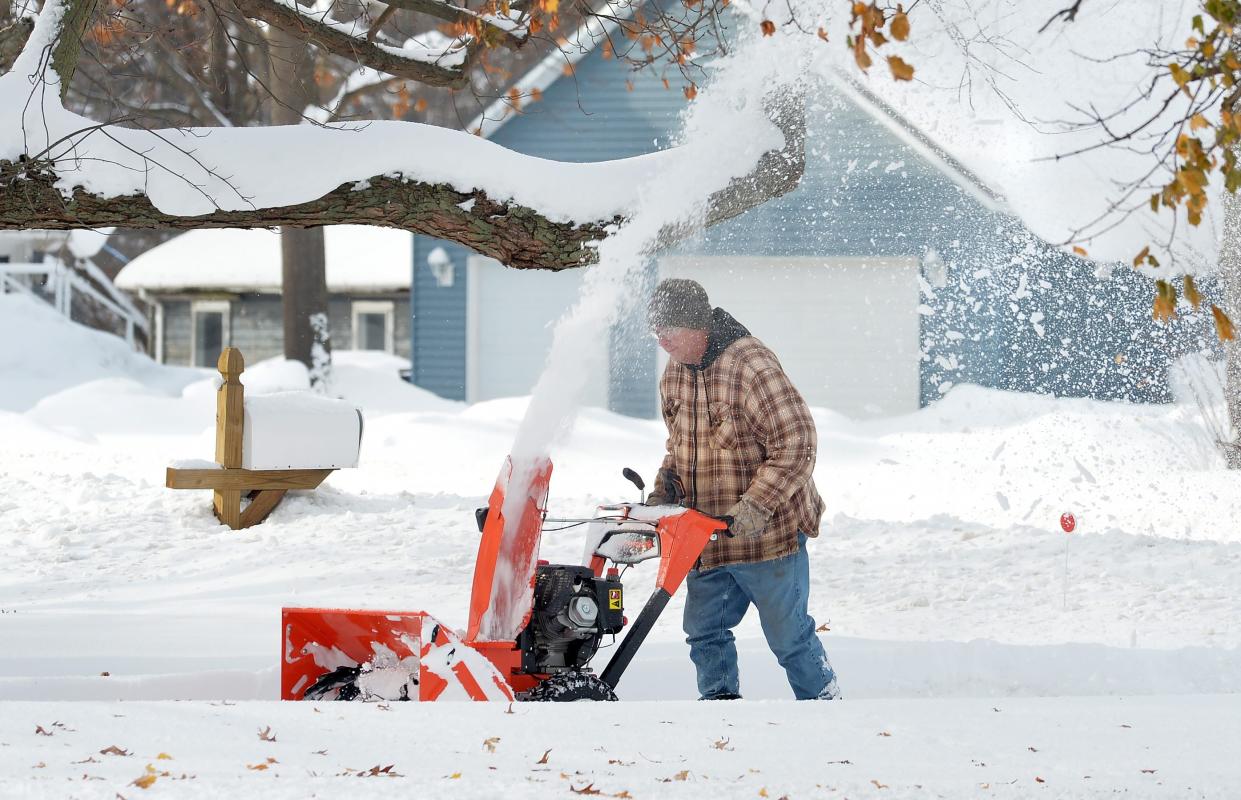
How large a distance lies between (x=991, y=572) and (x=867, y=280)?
8.83 metres

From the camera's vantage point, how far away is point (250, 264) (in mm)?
23375

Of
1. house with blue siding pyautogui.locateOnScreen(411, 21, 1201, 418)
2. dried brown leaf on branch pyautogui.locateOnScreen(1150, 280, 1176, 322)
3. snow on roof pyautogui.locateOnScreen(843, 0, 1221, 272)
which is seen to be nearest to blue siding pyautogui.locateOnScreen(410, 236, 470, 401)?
house with blue siding pyautogui.locateOnScreen(411, 21, 1201, 418)

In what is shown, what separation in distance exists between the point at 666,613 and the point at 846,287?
9890 mm

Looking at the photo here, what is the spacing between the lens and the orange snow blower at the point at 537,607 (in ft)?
13.2

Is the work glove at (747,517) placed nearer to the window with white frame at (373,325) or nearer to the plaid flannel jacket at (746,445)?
the plaid flannel jacket at (746,445)

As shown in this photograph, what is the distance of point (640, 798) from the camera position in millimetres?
2643

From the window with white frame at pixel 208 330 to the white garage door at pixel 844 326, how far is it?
38.2ft

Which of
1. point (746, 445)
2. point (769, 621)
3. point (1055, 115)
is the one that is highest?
point (1055, 115)

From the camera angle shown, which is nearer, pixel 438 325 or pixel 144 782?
pixel 144 782

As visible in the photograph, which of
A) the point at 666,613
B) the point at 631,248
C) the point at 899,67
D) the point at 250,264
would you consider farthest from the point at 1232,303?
the point at 250,264

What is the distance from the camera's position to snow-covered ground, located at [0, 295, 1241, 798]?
2906mm

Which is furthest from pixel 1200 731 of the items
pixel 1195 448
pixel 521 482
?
pixel 1195 448

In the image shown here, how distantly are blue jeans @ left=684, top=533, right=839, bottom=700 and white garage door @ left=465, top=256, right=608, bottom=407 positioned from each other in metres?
12.6

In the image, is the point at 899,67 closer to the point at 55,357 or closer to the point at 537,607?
the point at 537,607
